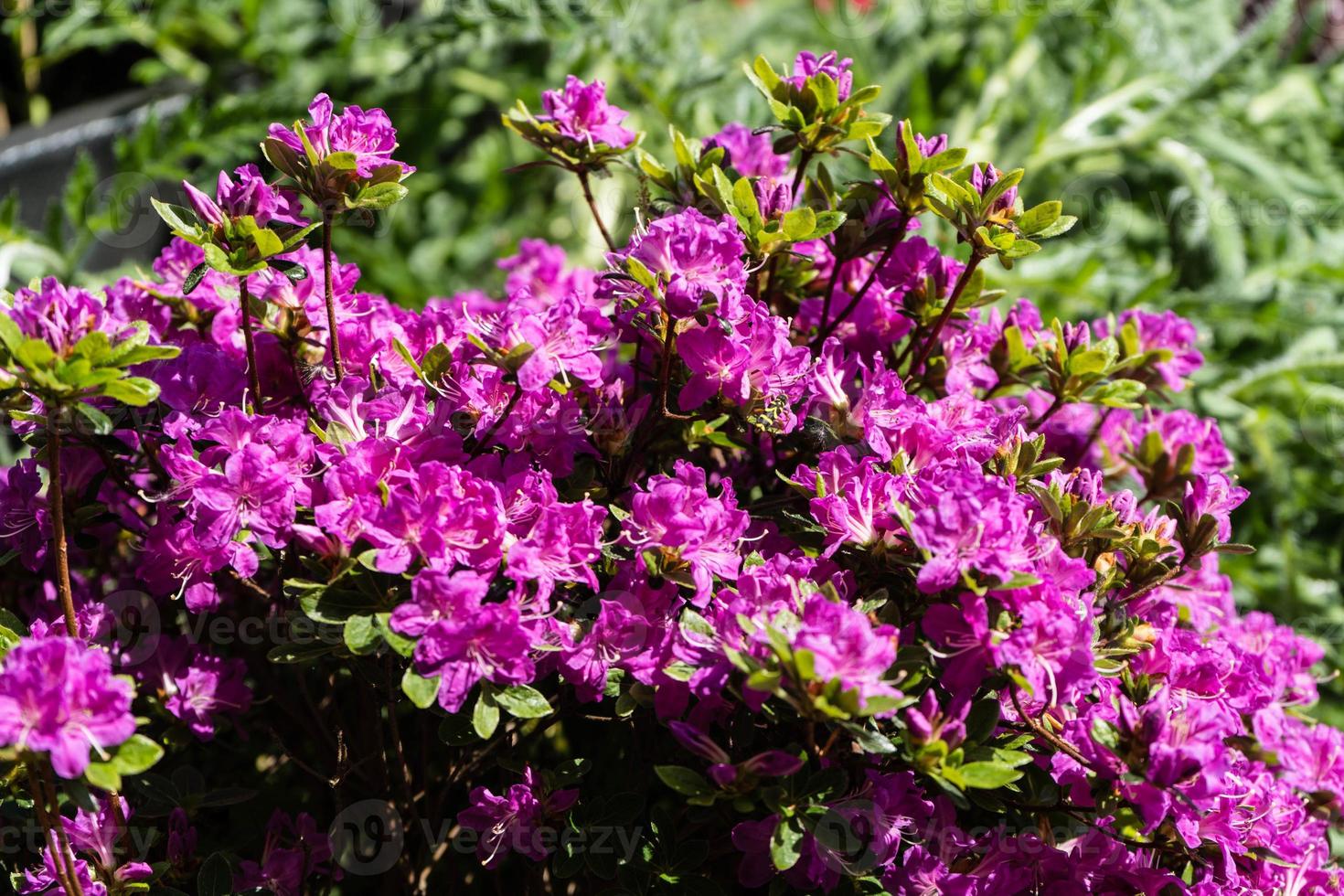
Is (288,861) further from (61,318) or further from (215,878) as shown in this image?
(61,318)

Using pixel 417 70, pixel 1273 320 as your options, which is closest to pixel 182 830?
pixel 417 70

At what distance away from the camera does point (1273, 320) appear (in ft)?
8.75

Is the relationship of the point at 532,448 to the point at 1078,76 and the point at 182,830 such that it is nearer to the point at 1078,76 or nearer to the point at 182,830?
the point at 182,830

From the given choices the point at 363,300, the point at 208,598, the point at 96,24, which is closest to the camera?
the point at 208,598

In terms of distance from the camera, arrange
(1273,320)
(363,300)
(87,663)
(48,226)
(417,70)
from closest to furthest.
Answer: (87,663) → (363,300) → (48,226) → (1273,320) → (417,70)

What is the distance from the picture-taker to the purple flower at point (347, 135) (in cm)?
115

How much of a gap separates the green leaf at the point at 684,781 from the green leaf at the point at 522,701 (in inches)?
4.7

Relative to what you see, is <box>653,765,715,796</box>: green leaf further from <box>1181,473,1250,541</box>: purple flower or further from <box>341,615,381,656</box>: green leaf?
<box>1181,473,1250,541</box>: purple flower

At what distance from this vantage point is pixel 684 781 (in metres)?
1.07

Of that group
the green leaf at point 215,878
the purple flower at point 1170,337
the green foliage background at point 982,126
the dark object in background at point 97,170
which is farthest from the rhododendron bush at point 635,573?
the dark object in background at point 97,170

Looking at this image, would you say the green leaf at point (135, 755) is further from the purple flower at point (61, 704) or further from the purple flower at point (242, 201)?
the purple flower at point (242, 201)

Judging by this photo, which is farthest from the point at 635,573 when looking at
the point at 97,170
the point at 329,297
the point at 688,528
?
the point at 97,170

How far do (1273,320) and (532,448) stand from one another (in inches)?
83.0

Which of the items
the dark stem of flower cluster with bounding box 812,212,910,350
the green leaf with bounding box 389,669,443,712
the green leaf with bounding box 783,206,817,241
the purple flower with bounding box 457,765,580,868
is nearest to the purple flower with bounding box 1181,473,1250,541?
the dark stem of flower cluster with bounding box 812,212,910,350
